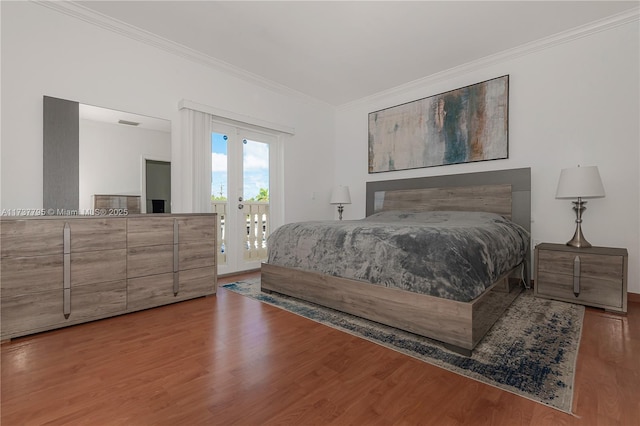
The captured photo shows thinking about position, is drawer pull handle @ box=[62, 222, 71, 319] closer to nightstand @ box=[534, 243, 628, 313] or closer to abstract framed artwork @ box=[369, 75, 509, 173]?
abstract framed artwork @ box=[369, 75, 509, 173]

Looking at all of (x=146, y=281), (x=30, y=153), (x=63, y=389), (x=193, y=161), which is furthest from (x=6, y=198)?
(x=63, y=389)

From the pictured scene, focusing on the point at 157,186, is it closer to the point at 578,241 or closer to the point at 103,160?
the point at 103,160

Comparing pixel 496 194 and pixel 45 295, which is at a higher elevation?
pixel 496 194

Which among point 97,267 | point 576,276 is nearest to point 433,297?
point 576,276

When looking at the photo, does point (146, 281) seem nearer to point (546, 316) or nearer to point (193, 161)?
point (193, 161)

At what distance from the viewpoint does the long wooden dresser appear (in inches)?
81.4

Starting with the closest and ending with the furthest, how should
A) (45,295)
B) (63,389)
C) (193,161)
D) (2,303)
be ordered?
(63,389) < (2,303) < (45,295) < (193,161)

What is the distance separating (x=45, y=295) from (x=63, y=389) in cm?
102

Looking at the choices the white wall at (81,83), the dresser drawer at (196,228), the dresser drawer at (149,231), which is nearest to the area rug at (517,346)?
the dresser drawer at (196,228)

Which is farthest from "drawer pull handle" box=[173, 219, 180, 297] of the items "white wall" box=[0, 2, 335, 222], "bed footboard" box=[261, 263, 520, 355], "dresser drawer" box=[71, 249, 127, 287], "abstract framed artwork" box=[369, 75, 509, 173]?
"abstract framed artwork" box=[369, 75, 509, 173]

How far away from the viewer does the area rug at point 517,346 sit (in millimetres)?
1508

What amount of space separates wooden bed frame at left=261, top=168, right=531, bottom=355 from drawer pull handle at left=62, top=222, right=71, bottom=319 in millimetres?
1590

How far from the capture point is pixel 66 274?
2.24 meters

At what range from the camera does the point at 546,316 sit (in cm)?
243
